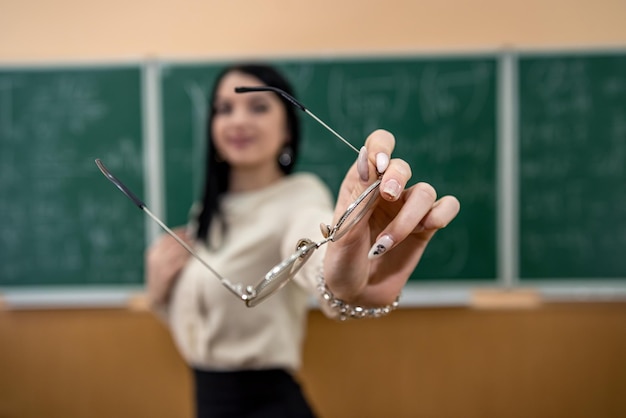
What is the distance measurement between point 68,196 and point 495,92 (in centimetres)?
174

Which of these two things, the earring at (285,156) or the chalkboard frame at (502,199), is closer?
the earring at (285,156)

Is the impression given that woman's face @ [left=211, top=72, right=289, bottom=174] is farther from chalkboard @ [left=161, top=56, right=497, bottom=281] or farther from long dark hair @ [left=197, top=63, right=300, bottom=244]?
chalkboard @ [left=161, top=56, right=497, bottom=281]

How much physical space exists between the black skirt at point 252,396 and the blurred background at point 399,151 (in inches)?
30.1

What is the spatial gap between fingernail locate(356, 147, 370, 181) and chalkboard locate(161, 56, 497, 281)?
136 cm

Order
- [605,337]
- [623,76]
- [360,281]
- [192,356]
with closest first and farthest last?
[360,281] → [192,356] → [623,76] → [605,337]

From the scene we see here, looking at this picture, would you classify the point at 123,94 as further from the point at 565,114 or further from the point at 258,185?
the point at 565,114

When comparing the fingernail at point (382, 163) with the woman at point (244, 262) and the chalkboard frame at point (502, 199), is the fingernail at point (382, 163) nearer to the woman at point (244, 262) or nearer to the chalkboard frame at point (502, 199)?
the woman at point (244, 262)

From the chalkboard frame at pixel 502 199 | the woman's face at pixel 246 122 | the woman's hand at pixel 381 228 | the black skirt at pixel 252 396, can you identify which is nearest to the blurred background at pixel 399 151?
the chalkboard frame at pixel 502 199

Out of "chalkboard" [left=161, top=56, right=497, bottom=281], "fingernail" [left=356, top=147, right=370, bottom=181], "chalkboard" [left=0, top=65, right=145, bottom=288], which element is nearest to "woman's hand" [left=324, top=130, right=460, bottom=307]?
"fingernail" [left=356, top=147, right=370, bottom=181]

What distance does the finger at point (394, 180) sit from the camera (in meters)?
0.59

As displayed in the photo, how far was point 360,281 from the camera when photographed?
754 mm

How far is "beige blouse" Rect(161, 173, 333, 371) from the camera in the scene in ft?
4.27

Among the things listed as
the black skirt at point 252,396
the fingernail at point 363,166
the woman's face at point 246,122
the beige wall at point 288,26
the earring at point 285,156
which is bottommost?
the black skirt at point 252,396

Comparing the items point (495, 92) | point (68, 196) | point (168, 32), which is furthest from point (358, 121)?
point (68, 196)
